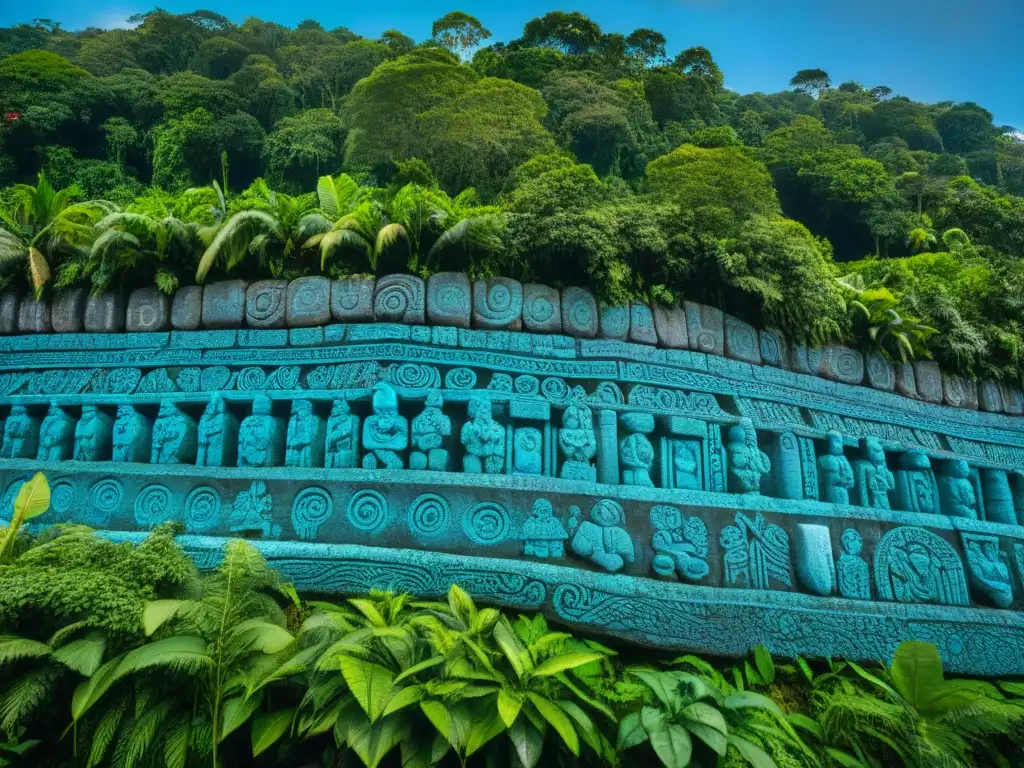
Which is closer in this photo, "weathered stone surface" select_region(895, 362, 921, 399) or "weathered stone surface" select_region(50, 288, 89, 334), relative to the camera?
"weathered stone surface" select_region(50, 288, 89, 334)

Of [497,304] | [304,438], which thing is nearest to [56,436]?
[304,438]

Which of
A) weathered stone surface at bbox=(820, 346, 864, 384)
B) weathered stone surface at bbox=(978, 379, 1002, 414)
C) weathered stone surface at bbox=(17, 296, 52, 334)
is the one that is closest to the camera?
weathered stone surface at bbox=(17, 296, 52, 334)

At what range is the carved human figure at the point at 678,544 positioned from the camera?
18.5 ft

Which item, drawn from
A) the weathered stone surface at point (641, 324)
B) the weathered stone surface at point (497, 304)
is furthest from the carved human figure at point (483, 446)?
the weathered stone surface at point (641, 324)

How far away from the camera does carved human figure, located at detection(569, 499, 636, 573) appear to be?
5535mm

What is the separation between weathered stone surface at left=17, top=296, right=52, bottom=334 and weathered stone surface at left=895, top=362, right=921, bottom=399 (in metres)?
9.60

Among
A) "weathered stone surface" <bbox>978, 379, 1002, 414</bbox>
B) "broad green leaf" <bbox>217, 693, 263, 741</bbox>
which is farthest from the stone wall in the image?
"broad green leaf" <bbox>217, 693, 263, 741</bbox>

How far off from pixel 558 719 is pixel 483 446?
8.80 feet

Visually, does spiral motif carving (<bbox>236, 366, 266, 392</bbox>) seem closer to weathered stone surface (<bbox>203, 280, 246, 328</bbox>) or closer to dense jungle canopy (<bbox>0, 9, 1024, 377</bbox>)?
weathered stone surface (<bbox>203, 280, 246, 328</bbox>)

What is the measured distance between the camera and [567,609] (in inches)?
205

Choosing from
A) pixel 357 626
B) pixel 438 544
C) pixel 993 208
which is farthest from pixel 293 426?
pixel 993 208

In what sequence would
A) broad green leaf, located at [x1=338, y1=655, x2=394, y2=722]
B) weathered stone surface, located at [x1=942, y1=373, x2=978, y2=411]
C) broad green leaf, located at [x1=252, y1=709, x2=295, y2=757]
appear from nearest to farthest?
broad green leaf, located at [x1=338, y1=655, x2=394, y2=722] < broad green leaf, located at [x1=252, y1=709, x2=295, y2=757] < weathered stone surface, located at [x1=942, y1=373, x2=978, y2=411]

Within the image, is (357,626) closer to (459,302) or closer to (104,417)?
(459,302)

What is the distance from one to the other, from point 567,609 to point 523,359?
241cm
